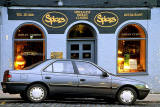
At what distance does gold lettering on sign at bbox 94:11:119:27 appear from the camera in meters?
17.5

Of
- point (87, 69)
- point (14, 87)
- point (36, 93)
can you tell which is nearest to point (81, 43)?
point (87, 69)

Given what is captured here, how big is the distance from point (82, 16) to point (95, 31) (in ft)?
2.98

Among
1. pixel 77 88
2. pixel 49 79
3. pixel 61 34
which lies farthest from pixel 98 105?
pixel 61 34

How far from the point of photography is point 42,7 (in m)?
17.1

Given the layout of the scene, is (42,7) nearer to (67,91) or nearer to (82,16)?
(82,16)

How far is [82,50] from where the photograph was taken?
17.8 metres

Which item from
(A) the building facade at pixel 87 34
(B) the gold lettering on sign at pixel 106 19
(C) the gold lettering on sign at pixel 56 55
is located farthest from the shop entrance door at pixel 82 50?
(B) the gold lettering on sign at pixel 106 19

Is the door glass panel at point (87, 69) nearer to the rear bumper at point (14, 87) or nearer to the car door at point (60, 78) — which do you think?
the car door at point (60, 78)

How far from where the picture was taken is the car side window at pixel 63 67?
1287 cm

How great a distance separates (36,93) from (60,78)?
36.1 inches

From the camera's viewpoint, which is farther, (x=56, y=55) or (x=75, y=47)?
(x=75, y=47)

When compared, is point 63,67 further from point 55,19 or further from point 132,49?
point 132,49

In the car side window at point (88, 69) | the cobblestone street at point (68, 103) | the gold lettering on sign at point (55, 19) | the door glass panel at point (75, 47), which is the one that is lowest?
the cobblestone street at point (68, 103)

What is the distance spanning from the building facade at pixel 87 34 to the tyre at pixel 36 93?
15.3ft
